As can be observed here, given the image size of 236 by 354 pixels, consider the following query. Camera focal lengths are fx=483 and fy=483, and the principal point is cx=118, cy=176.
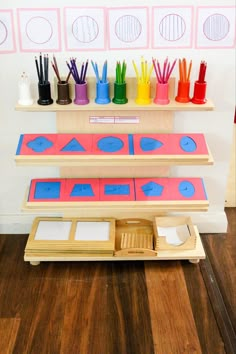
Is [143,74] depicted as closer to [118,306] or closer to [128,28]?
[128,28]

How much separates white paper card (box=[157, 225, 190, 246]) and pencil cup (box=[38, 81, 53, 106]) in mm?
766

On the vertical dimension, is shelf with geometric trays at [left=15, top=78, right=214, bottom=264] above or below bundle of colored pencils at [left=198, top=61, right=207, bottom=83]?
below

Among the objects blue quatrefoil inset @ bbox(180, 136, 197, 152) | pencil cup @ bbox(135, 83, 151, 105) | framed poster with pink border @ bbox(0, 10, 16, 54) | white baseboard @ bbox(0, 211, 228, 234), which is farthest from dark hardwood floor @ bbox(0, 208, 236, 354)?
framed poster with pink border @ bbox(0, 10, 16, 54)

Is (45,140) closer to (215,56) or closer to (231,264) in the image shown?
(215,56)

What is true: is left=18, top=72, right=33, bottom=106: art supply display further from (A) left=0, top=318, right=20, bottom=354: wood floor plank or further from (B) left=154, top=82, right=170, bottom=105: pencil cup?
(A) left=0, top=318, right=20, bottom=354: wood floor plank

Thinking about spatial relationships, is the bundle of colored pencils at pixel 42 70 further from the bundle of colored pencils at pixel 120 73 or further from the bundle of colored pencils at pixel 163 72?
the bundle of colored pencils at pixel 163 72

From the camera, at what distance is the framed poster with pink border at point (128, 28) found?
187cm

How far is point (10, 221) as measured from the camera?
91.9 inches

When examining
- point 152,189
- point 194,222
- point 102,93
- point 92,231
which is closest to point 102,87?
point 102,93

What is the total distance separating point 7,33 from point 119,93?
50cm

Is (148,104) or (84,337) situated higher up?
(148,104)

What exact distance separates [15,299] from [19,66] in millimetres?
942

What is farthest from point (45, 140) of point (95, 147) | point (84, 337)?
point (84, 337)

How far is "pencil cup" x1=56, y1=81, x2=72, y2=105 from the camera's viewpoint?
6.20 ft
